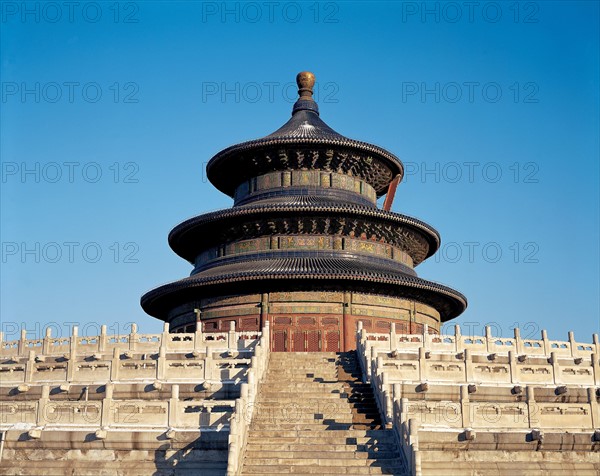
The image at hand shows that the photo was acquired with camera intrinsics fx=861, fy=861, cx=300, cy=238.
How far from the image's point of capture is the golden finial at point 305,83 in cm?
5338

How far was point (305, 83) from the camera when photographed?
5350 centimetres

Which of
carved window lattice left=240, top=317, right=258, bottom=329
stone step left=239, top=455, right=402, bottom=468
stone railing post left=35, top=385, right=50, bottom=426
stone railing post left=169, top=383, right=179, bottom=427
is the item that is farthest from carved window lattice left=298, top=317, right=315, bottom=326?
stone step left=239, top=455, right=402, bottom=468

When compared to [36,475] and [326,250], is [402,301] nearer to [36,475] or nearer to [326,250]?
[326,250]

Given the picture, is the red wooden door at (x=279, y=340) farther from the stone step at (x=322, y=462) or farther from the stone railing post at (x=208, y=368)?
the stone step at (x=322, y=462)

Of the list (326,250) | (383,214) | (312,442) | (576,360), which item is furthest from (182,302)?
(312,442)

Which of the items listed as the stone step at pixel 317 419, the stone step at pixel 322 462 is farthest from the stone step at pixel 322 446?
the stone step at pixel 317 419

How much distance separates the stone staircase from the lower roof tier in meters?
11.6

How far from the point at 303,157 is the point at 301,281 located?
347 inches

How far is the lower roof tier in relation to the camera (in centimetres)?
3928

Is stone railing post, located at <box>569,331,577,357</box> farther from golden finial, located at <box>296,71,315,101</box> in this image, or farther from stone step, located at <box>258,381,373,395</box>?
golden finial, located at <box>296,71,315,101</box>

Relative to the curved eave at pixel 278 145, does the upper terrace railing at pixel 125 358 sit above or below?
below

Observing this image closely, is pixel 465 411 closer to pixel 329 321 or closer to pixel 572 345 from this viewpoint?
pixel 572 345

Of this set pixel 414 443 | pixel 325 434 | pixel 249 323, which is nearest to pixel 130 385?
pixel 325 434

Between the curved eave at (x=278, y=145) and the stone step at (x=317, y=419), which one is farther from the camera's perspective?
the curved eave at (x=278, y=145)
